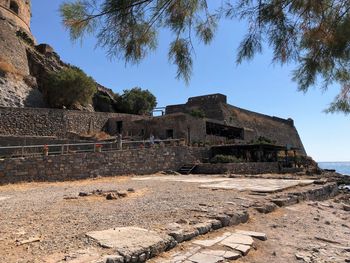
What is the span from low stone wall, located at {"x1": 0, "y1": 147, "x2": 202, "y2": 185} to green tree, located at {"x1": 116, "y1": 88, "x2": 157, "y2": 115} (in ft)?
50.0

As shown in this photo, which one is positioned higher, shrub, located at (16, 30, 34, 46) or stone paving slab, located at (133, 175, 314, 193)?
shrub, located at (16, 30, 34, 46)

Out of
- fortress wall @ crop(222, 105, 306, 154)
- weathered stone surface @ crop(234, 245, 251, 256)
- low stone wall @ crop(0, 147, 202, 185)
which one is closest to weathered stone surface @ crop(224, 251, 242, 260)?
weathered stone surface @ crop(234, 245, 251, 256)

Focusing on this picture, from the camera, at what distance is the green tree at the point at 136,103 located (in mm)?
37100

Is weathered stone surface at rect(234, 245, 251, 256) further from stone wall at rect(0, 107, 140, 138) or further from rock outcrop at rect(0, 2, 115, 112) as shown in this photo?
rock outcrop at rect(0, 2, 115, 112)

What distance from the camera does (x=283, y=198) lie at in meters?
9.24

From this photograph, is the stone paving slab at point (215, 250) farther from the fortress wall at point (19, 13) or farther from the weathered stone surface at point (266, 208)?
the fortress wall at point (19, 13)

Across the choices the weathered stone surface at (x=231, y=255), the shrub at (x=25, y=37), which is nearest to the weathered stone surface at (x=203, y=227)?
the weathered stone surface at (x=231, y=255)

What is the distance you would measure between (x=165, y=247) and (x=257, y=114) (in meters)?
42.7

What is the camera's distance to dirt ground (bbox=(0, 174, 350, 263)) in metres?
4.55

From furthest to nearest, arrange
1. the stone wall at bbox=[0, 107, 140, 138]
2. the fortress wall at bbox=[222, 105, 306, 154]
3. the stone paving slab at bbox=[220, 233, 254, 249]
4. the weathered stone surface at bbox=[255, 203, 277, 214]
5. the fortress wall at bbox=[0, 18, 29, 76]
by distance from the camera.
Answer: the fortress wall at bbox=[222, 105, 306, 154], the fortress wall at bbox=[0, 18, 29, 76], the stone wall at bbox=[0, 107, 140, 138], the weathered stone surface at bbox=[255, 203, 277, 214], the stone paving slab at bbox=[220, 233, 254, 249]

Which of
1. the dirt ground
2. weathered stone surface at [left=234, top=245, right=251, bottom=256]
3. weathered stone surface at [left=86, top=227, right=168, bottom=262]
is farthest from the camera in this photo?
weathered stone surface at [left=234, top=245, right=251, bottom=256]

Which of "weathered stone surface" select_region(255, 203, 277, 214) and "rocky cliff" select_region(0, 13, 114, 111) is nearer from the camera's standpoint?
"weathered stone surface" select_region(255, 203, 277, 214)

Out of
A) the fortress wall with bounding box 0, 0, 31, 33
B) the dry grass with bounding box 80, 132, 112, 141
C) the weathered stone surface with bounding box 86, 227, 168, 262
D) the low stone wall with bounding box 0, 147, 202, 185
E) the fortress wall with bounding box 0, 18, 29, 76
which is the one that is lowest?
the weathered stone surface with bounding box 86, 227, 168, 262

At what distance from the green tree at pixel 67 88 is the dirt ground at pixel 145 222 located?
22.4 meters
